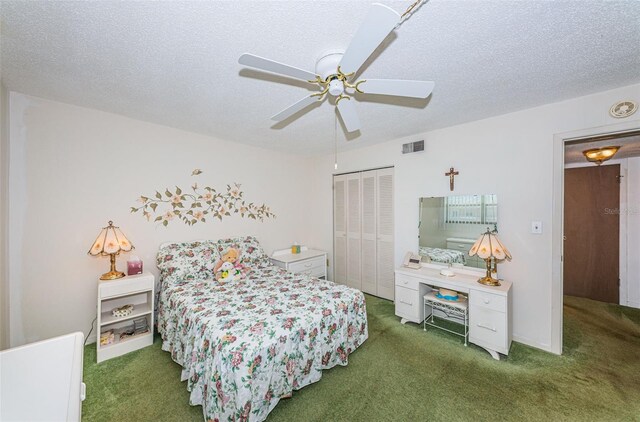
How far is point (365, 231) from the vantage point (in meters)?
3.94

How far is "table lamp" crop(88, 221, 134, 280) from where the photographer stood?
7.70 feet

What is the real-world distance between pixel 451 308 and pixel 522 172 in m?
1.75

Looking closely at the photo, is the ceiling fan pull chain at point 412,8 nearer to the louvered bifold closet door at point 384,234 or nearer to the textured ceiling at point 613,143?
the louvered bifold closet door at point 384,234

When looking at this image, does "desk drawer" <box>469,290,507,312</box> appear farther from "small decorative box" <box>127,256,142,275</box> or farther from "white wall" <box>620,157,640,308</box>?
"small decorative box" <box>127,256,142,275</box>

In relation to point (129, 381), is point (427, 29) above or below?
above

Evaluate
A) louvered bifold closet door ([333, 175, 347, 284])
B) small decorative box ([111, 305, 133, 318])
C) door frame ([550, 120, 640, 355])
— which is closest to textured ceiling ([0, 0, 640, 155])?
door frame ([550, 120, 640, 355])

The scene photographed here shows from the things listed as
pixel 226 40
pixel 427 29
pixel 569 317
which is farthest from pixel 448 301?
pixel 226 40

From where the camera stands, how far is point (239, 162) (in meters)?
3.66

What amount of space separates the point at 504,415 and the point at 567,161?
4.16 meters

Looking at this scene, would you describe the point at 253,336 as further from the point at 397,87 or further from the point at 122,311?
the point at 397,87

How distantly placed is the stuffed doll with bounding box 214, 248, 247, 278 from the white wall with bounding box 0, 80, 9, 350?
5.49 ft

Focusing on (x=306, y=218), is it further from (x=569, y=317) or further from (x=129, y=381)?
(x=569, y=317)

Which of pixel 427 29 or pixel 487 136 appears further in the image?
pixel 487 136

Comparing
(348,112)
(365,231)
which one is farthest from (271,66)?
(365,231)
